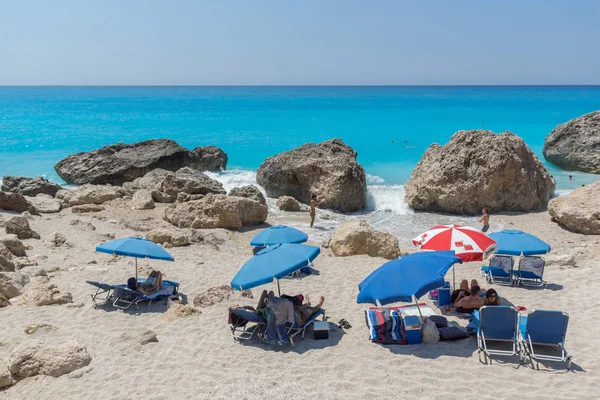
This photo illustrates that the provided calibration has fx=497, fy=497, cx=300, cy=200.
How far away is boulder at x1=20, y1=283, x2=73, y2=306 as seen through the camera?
973 centimetres

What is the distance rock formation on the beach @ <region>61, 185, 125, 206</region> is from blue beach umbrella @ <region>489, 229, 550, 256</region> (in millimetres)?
15896

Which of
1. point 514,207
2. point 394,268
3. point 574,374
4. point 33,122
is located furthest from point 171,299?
point 33,122

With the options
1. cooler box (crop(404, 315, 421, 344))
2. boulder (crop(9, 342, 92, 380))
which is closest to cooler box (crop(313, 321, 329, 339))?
cooler box (crop(404, 315, 421, 344))

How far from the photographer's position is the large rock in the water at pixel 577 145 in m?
32.8

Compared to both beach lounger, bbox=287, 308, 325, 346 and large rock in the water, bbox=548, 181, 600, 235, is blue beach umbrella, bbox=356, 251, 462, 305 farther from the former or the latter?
large rock in the water, bbox=548, 181, 600, 235

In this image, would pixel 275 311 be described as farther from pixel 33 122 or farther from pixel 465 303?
pixel 33 122

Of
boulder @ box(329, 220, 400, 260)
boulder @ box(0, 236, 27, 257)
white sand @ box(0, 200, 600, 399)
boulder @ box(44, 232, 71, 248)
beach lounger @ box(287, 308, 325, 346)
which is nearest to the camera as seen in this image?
white sand @ box(0, 200, 600, 399)

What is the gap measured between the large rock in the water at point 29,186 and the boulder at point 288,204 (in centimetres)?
1075

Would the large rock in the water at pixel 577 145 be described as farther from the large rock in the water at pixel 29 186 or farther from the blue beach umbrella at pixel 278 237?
the large rock in the water at pixel 29 186

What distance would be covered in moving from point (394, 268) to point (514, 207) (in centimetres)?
1478

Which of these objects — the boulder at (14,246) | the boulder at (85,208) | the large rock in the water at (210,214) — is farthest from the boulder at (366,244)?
the boulder at (85,208)

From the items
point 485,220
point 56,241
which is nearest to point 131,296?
point 56,241

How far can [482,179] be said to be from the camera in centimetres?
2031

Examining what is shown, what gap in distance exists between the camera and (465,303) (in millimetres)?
9086
